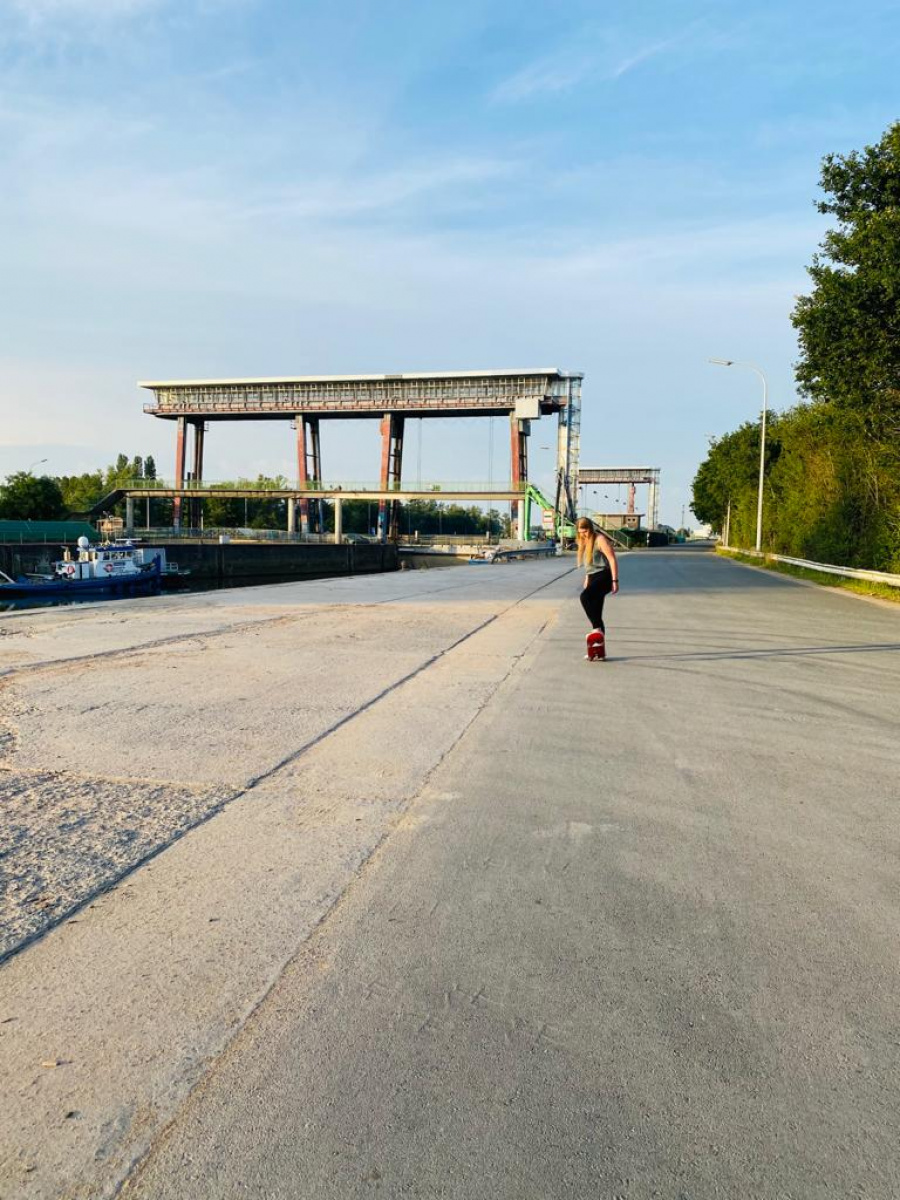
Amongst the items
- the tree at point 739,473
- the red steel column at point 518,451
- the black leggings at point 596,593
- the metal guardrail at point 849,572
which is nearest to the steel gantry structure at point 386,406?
the red steel column at point 518,451

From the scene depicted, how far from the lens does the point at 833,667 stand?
1066 centimetres

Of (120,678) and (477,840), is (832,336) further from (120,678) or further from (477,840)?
(477,840)

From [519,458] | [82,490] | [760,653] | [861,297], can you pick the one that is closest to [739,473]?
[519,458]

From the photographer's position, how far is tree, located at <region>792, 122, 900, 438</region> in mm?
19109

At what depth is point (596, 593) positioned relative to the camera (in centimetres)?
1067

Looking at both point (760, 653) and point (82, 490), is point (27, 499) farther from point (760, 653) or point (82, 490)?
point (760, 653)

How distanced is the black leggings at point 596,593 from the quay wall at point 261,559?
44063 millimetres

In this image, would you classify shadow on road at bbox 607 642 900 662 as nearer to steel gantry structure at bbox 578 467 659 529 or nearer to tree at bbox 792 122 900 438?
tree at bbox 792 122 900 438

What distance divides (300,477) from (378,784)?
9133 centimetres

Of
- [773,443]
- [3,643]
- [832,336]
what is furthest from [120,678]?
[773,443]

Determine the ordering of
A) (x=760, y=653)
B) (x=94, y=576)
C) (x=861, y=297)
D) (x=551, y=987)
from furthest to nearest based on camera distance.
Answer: (x=94, y=576) < (x=861, y=297) < (x=760, y=653) < (x=551, y=987)

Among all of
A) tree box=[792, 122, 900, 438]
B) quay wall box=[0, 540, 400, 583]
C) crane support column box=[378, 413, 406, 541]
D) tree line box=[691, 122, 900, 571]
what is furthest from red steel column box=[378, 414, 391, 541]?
tree box=[792, 122, 900, 438]

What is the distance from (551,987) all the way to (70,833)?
267 cm

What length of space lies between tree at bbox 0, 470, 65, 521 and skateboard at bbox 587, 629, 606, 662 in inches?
2977
